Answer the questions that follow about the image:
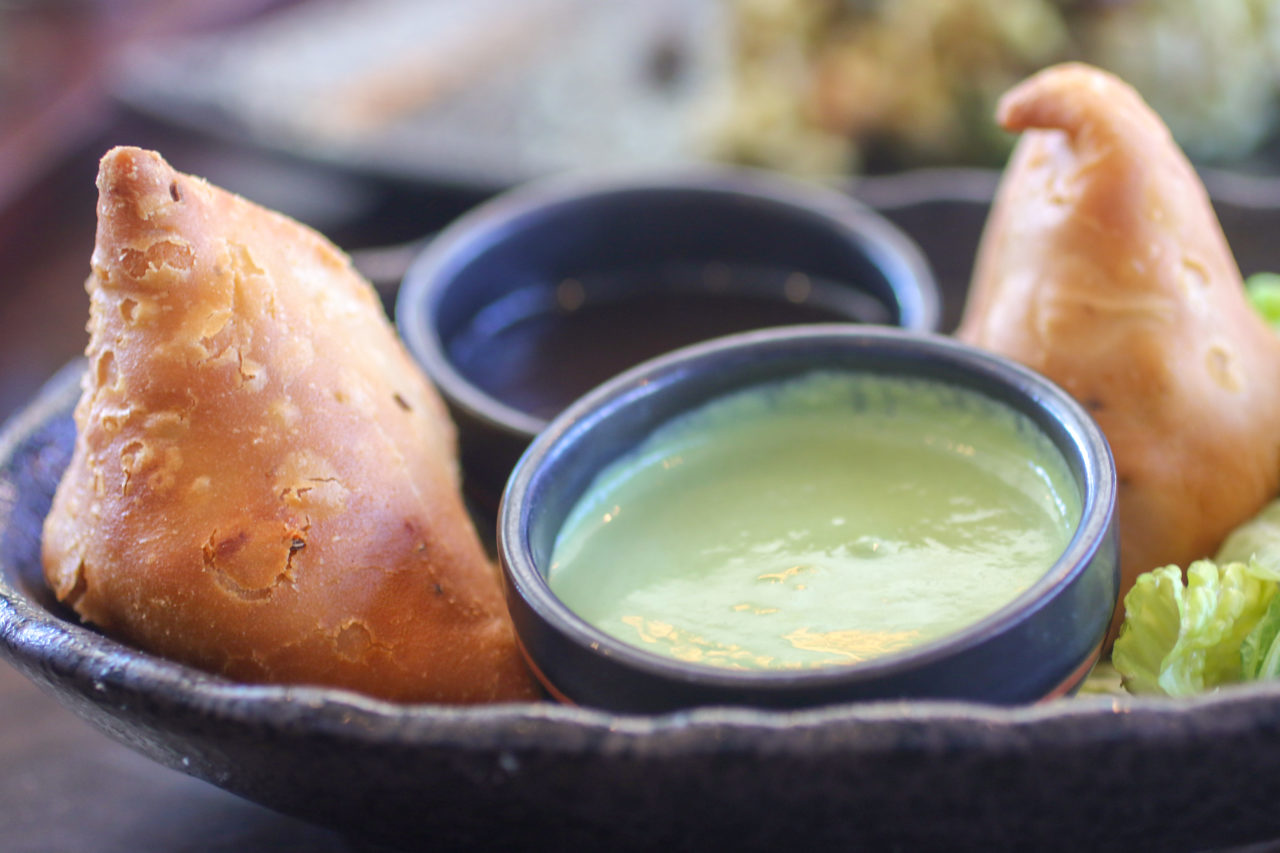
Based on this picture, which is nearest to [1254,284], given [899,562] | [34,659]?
[899,562]

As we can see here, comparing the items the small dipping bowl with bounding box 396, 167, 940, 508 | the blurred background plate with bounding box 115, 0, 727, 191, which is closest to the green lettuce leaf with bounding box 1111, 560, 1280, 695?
the small dipping bowl with bounding box 396, 167, 940, 508

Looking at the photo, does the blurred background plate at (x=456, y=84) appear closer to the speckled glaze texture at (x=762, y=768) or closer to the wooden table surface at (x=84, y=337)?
the wooden table surface at (x=84, y=337)

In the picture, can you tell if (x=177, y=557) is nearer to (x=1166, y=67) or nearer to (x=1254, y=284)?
(x=1254, y=284)

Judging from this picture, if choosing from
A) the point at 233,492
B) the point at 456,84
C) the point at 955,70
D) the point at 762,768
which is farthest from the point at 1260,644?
the point at 456,84

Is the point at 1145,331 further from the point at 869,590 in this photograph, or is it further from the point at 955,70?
the point at 955,70

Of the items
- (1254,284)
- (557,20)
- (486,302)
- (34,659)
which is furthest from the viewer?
(557,20)

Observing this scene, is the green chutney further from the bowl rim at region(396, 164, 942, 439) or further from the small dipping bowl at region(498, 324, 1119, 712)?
the bowl rim at region(396, 164, 942, 439)
